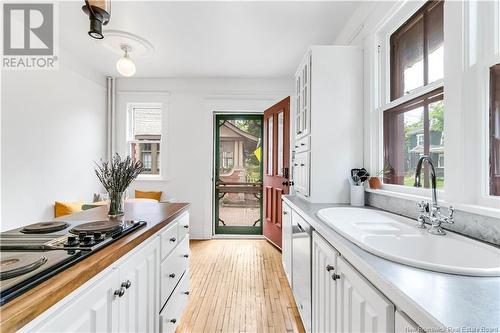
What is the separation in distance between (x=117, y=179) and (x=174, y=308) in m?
0.98

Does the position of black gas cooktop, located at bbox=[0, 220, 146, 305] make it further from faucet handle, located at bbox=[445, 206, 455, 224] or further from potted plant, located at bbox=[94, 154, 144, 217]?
faucet handle, located at bbox=[445, 206, 455, 224]

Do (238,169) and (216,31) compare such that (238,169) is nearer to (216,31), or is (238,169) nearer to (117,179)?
(216,31)

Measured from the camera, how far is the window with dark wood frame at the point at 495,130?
1.11 metres

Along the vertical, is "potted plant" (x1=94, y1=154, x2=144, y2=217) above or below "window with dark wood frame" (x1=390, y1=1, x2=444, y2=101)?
below

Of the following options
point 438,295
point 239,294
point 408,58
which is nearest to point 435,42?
point 408,58

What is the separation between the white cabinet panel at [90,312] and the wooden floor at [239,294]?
46.7 inches

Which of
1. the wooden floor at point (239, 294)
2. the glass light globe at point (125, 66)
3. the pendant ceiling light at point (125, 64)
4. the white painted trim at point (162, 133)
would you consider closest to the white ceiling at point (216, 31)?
the pendant ceiling light at point (125, 64)

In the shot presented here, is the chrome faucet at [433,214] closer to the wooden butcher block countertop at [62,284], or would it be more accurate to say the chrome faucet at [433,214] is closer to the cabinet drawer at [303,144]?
the cabinet drawer at [303,144]

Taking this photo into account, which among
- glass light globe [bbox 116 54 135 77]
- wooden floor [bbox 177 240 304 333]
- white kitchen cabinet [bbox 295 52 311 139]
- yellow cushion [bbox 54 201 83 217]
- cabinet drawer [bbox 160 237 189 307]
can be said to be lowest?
wooden floor [bbox 177 240 304 333]

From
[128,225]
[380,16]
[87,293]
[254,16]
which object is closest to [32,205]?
[128,225]

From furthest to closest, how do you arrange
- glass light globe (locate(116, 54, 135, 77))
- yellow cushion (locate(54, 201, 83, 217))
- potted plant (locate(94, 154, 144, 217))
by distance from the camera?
yellow cushion (locate(54, 201, 83, 217)) < glass light globe (locate(116, 54, 135, 77)) < potted plant (locate(94, 154, 144, 217))

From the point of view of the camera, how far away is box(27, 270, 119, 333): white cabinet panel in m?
0.67

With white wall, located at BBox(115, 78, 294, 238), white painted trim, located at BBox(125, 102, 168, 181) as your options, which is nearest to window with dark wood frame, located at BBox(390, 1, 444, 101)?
white wall, located at BBox(115, 78, 294, 238)

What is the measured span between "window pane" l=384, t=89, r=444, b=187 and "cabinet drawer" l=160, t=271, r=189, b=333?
72.5 inches
